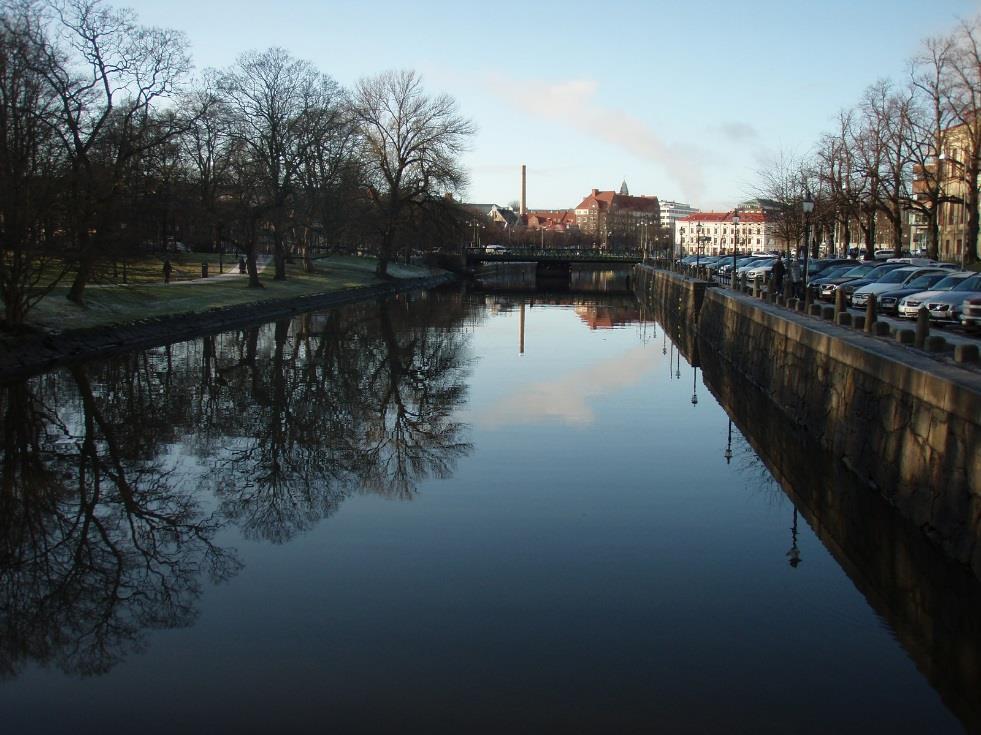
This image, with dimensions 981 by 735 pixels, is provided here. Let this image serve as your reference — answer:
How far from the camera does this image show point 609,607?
33.1ft

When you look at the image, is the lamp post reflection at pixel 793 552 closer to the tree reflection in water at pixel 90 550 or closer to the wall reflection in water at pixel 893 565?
the wall reflection in water at pixel 893 565

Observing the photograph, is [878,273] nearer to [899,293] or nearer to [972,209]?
[899,293]

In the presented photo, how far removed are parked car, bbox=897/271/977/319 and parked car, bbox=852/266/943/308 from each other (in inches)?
74.6

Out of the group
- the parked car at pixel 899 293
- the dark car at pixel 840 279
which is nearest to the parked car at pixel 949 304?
the parked car at pixel 899 293

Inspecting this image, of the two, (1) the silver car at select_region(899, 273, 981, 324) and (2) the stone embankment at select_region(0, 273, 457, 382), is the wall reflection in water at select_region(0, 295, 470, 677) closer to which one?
(2) the stone embankment at select_region(0, 273, 457, 382)

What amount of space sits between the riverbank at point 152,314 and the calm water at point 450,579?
226 inches

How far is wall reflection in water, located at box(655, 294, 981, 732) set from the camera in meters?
9.22

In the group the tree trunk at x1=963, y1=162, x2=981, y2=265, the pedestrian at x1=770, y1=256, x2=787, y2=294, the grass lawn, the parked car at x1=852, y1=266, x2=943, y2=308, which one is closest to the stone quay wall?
the parked car at x1=852, y1=266, x2=943, y2=308

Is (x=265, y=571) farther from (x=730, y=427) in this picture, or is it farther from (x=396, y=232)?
(x=396, y=232)

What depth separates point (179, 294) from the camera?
151 feet

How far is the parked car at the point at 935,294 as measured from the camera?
88.2 feet

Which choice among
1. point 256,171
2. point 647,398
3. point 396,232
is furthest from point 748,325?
point 396,232

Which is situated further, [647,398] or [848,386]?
[647,398]

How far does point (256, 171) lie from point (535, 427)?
116 ft
